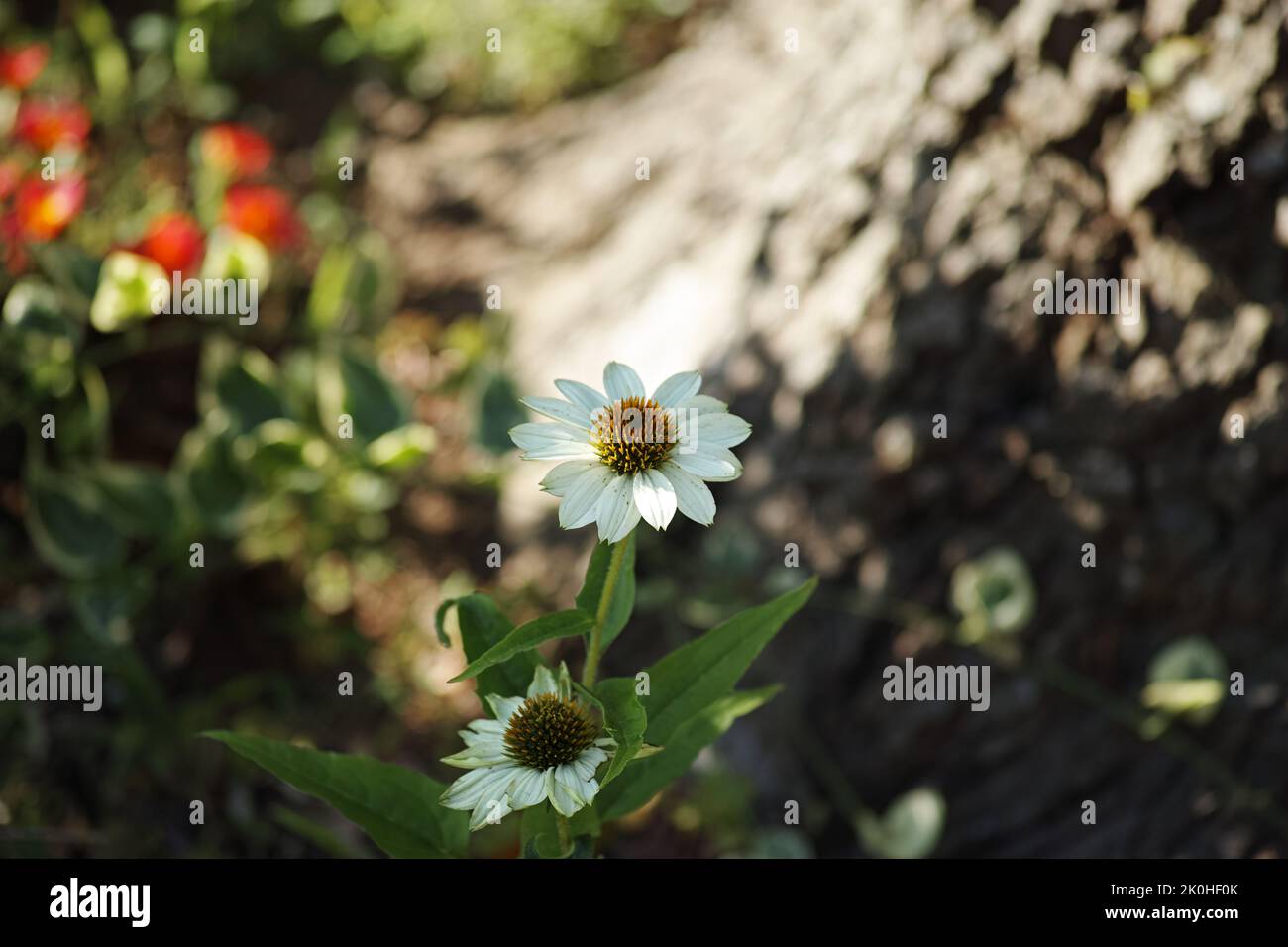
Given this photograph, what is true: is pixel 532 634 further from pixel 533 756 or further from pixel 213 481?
pixel 213 481

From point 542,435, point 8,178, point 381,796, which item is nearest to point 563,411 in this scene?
point 542,435

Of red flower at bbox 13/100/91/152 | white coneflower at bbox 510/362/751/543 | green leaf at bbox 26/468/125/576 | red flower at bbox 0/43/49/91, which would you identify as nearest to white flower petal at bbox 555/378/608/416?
white coneflower at bbox 510/362/751/543

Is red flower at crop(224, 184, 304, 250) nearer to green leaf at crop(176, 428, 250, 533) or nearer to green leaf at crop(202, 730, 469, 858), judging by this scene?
green leaf at crop(176, 428, 250, 533)

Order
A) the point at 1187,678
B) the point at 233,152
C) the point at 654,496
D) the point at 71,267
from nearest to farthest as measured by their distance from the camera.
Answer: the point at 654,496
the point at 1187,678
the point at 71,267
the point at 233,152

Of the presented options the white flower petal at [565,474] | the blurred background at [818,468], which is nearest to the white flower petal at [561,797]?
the white flower petal at [565,474]
